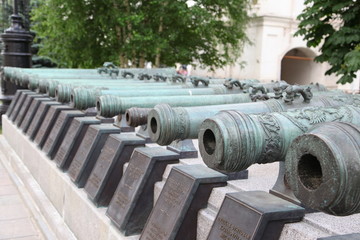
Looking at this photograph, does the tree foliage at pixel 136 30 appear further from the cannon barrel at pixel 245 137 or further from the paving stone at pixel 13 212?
the cannon barrel at pixel 245 137

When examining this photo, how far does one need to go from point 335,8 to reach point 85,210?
4.95 meters

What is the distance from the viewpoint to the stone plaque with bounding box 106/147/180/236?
9.48ft

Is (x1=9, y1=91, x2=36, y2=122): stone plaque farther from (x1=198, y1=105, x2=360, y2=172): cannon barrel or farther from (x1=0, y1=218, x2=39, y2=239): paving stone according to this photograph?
(x1=198, y1=105, x2=360, y2=172): cannon barrel

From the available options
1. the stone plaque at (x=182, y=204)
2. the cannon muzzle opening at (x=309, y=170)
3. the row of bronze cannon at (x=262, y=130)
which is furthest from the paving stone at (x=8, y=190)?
the cannon muzzle opening at (x=309, y=170)

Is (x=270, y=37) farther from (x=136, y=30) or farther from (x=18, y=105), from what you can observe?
(x=18, y=105)

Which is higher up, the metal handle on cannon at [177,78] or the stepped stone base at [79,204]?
the metal handle on cannon at [177,78]

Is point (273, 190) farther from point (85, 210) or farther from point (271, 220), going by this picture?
point (85, 210)

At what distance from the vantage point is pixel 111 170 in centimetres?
334

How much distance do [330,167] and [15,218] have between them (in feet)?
13.1

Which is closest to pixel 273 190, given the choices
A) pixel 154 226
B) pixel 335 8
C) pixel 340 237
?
pixel 340 237

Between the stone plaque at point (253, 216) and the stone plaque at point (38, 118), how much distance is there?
4.18 m

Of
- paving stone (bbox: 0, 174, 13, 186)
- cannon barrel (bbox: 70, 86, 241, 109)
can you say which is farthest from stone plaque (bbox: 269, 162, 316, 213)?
paving stone (bbox: 0, 174, 13, 186)

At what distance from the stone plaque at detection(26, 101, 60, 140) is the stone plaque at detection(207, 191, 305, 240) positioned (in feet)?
13.7

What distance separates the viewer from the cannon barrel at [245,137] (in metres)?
1.86
